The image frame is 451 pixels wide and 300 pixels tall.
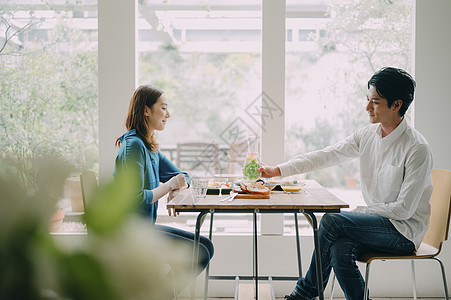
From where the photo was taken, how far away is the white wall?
2906mm

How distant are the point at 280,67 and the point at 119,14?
1.13 meters

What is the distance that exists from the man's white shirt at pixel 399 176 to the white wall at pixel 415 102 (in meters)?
0.83

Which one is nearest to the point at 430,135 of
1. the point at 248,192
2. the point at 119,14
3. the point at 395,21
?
the point at 395,21

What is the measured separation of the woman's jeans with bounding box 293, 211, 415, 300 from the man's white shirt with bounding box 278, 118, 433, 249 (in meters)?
0.04

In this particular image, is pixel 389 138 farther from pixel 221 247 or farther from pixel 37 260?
pixel 37 260

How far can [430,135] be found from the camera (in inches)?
115

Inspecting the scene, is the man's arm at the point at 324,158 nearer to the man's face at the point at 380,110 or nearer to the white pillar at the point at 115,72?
the man's face at the point at 380,110

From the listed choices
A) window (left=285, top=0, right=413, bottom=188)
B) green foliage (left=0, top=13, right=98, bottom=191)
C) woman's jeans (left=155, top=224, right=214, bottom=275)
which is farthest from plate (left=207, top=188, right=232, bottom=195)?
green foliage (left=0, top=13, right=98, bottom=191)

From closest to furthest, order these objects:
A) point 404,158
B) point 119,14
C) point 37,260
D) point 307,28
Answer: point 37,260 → point 404,158 → point 119,14 → point 307,28

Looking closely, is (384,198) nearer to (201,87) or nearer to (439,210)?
(439,210)

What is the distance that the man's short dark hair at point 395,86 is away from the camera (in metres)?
2.15

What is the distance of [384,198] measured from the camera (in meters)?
2.16

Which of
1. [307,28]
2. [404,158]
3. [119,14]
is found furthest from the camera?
[307,28]

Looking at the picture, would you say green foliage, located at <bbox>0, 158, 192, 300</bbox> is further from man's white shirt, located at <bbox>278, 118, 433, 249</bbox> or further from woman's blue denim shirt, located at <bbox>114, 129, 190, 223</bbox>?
man's white shirt, located at <bbox>278, 118, 433, 249</bbox>
